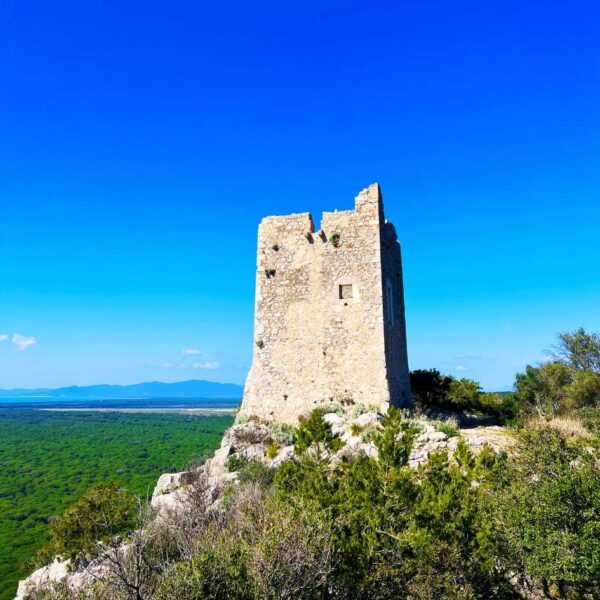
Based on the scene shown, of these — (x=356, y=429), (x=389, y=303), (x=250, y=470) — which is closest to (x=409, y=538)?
(x=356, y=429)

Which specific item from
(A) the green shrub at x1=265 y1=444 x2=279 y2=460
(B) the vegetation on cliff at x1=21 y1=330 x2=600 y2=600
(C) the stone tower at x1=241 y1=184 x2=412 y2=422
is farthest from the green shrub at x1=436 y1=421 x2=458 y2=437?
(A) the green shrub at x1=265 y1=444 x2=279 y2=460

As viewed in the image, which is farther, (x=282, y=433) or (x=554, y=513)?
(x=282, y=433)

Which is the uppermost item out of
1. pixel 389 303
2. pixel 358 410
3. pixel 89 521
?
pixel 389 303

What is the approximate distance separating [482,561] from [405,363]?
33.2 ft

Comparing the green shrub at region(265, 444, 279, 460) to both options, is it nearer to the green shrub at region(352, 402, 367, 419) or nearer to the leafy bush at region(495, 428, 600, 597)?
the green shrub at region(352, 402, 367, 419)

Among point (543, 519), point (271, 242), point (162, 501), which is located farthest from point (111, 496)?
point (543, 519)

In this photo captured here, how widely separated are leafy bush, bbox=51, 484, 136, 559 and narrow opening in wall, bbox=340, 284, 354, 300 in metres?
10.6

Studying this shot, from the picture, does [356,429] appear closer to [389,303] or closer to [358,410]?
[358,410]

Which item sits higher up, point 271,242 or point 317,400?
point 271,242

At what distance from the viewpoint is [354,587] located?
7.38 m

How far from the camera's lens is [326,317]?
15594 mm

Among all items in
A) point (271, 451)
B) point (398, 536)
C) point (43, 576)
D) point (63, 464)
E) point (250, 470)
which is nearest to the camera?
point (398, 536)

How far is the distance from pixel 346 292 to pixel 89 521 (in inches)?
487

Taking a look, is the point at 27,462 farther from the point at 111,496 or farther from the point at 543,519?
the point at 543,519
